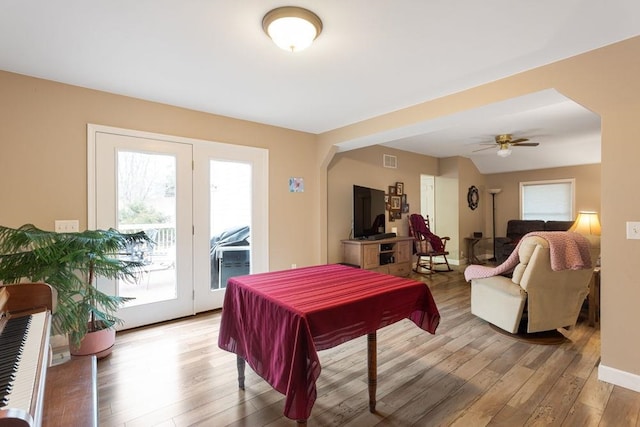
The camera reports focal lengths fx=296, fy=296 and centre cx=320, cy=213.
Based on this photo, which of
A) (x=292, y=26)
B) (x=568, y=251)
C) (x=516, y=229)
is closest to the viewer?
(x=292, y=26)

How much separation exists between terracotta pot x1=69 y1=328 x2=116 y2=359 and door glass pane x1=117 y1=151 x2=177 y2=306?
0.58 meters

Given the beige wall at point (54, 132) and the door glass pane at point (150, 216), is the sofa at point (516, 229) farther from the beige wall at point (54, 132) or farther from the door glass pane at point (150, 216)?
the door glass pane at point (150, 216)

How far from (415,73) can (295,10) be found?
4.15 ft

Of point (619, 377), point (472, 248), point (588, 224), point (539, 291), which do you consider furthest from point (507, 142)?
point (619, 377)

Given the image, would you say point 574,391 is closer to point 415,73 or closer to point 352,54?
point 415,73

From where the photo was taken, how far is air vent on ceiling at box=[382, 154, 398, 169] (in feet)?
18.5

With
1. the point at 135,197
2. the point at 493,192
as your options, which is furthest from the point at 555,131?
the point at 135,197

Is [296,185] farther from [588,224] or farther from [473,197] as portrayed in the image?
[473,197]

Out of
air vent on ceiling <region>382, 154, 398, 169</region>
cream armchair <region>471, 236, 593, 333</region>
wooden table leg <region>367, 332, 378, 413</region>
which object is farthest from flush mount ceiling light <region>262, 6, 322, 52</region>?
air vent on ceiling <region>382, 154, 398, 169</region>

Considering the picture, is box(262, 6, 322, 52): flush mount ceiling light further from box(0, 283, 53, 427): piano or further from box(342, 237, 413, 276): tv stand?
box(342, 237, 413, 276): tv stand

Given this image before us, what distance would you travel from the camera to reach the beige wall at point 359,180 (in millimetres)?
4797

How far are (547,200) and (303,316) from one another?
784 centimetres

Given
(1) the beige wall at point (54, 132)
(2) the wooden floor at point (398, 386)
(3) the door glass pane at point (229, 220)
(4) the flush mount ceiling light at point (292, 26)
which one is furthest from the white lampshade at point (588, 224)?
(1) the beige wall at point (54, 132)

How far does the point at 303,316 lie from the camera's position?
1.38 m
